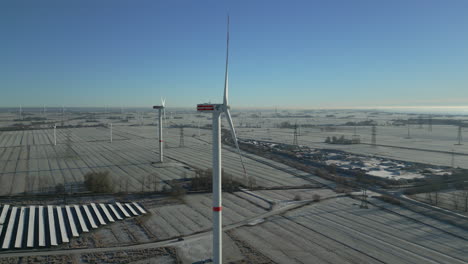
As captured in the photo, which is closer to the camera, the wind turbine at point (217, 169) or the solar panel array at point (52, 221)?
the wind turbine at point (217, 169)

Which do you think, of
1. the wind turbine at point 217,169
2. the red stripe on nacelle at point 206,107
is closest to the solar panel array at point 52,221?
the wind turbine at point 217,169

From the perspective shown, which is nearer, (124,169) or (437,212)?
(437,212)

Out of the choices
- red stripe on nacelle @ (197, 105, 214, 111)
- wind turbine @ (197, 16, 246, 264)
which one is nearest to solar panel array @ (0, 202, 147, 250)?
wind turbine @ (197, 16, 246, 264)

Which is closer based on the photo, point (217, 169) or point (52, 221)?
point (217, 169)

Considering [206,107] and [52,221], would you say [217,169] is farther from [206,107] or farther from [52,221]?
[52,221]

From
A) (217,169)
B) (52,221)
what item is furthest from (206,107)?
(52,221)

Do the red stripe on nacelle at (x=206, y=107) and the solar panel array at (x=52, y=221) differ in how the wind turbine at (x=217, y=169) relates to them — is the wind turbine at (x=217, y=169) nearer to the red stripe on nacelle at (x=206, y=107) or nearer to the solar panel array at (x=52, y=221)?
the red stripe on nacelle at (x=206, y=107)

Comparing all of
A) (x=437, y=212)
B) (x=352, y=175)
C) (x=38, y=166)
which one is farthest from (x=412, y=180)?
(x=38, y=166)

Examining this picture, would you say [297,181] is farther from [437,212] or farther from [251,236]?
[251,236]
